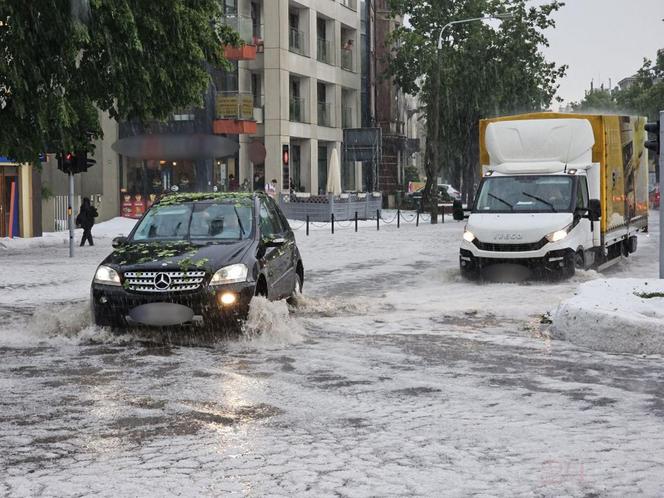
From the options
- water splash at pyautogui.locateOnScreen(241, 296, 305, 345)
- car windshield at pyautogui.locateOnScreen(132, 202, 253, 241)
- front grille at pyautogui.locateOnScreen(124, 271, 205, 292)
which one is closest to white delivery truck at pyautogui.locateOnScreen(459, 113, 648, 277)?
car windshield at pyautogui.locateOnScreen(132, 202, 253, 241)

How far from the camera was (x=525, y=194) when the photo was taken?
18281 millimetres

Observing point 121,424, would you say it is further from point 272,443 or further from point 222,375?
point 222,375

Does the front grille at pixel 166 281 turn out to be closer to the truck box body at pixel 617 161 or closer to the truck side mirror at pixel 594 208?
the truck side mirror at pixel 594 208

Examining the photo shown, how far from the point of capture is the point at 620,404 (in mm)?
7895

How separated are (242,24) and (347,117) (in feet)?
Answer: 43.2

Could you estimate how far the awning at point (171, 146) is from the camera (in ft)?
Answer: 146

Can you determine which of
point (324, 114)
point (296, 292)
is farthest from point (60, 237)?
point (324, 114)

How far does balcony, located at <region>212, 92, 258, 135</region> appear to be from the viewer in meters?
44.3

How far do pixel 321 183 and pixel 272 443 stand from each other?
48.5m

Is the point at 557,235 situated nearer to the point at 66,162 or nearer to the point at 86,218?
the point at 66,162

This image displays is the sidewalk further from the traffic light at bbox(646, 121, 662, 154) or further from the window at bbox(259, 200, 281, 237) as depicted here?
the traffic light at bbox(646, 121, 662, 154)

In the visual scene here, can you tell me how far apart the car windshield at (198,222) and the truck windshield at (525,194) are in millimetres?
6640

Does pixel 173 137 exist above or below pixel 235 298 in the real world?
above

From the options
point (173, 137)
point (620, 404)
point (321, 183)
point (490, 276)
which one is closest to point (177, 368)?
point (620, 404)
